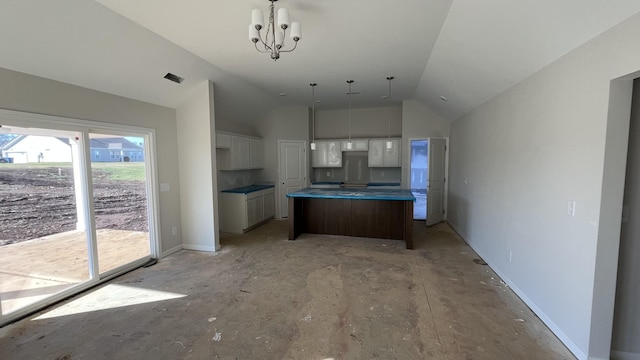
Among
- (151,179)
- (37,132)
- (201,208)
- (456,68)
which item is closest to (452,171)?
(456,68)

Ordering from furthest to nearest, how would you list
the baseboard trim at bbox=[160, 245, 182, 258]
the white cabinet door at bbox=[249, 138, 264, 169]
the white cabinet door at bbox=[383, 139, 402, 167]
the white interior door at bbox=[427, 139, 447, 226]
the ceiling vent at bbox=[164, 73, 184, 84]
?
1. the white cabinet door at bbox=[383, 139, 402, 167]
2. the white cabinet door at bbox=[249, 138, 264, 169]
3. the white interior door at bbox=[427, 139, 447, 226]
4. the baseboard trim at bbox=[160, 245, 182, 258]
5. the ceiling vent at bbox=[164, 73, 184, 84]

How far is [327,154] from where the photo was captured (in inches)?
272

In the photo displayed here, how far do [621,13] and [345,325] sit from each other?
298 cm

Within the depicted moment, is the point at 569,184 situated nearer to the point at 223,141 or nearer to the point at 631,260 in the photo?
the point at 631,260

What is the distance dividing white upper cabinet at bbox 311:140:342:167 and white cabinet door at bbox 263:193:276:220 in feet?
4.63

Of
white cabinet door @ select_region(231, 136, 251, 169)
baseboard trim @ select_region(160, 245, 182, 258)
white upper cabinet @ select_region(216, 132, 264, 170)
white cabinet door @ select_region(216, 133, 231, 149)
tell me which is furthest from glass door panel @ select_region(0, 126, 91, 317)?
white cabinet door @ select_region(231, 136, 251, 169)

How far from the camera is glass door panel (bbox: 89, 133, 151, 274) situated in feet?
10.9

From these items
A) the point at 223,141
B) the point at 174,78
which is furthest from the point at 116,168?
the point at 223,141

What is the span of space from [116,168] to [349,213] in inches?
150

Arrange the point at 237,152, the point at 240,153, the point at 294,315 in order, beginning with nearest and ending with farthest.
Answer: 1. the point at 294,315
2. the point at 237,152
3. the point at 240,153

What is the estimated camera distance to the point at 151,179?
154 inches

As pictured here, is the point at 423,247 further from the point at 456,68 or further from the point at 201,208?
the point at 201,208

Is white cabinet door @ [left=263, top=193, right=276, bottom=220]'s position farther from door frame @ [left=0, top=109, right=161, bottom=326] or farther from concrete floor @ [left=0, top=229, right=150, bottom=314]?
concrete floor @ [left=0, top=229, right=150, bottom=314]

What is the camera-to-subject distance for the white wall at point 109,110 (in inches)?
97.3
